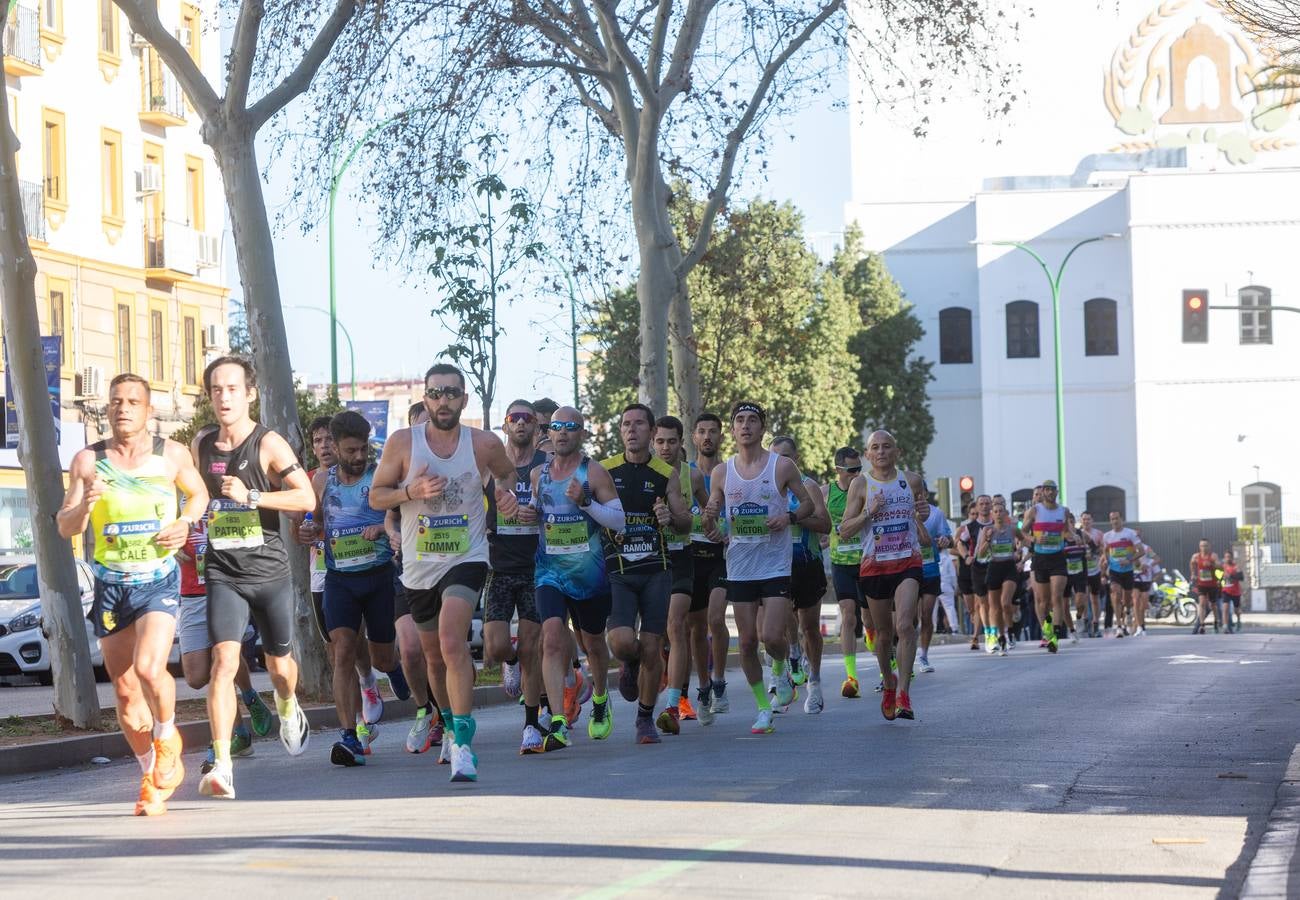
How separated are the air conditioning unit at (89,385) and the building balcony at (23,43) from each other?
565 centimetres

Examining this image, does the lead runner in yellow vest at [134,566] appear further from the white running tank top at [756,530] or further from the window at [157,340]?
the window at [157,340]

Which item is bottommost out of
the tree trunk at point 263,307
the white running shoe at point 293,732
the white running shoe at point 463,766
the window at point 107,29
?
the white running shoe at point 463,766

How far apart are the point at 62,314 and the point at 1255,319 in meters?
35.4

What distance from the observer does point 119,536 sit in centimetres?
955

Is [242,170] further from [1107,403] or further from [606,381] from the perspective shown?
[1107,403]

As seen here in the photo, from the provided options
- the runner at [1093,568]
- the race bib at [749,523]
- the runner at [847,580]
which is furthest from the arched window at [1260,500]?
the race bib at [749,523]

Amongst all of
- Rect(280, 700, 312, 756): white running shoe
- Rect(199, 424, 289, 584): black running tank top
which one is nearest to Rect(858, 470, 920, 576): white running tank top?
Rect(280, 700, 312, 756): white running shoe

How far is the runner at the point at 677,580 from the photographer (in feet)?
44.2

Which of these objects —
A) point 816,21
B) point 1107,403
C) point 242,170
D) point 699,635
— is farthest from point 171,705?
point 1107,403

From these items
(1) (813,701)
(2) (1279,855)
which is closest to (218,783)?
(2) (1279,855)

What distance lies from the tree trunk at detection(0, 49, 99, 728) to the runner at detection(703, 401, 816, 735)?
4403 millimetres

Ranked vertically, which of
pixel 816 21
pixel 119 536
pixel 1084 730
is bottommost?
pixel 1084 730

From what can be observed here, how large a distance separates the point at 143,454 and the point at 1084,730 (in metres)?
6.62

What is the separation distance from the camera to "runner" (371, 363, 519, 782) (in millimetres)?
10422
